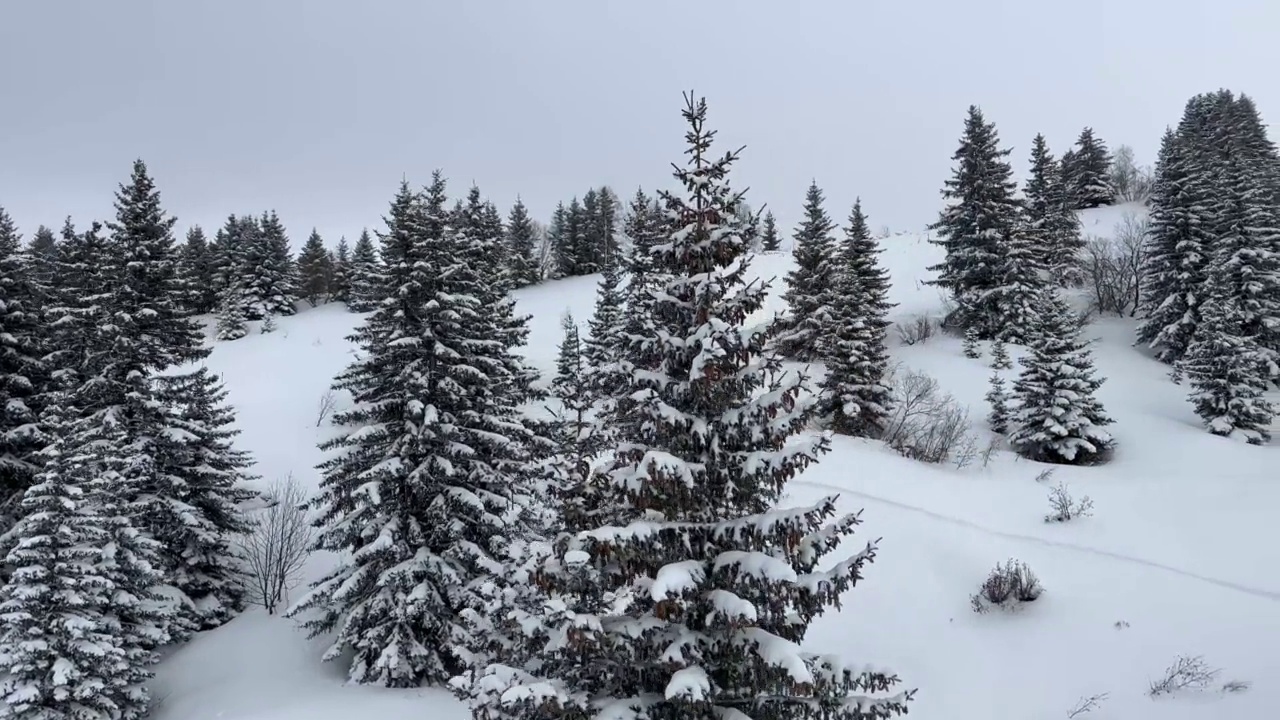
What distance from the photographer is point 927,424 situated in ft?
78.6

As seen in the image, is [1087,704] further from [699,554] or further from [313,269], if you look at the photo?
[313,269]

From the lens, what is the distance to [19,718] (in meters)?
11.1

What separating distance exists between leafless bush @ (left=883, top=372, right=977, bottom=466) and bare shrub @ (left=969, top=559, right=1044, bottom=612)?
772cm

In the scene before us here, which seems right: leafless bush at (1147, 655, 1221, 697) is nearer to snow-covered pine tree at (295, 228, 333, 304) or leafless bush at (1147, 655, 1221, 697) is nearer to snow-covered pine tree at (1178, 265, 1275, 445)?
snow-covered pine tree at (1178, 265, 1275, 445)

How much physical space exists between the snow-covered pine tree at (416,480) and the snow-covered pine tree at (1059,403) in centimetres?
1690

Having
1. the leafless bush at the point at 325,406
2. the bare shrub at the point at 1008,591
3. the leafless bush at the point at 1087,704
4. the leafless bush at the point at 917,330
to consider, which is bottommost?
the leafless bush at the point at 1087,704

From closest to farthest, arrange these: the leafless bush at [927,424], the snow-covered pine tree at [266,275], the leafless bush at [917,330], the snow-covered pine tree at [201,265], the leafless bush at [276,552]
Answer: the leafless bush at [276,552]
the leafless bush at [927,424]
the leafless bush at [917,330]
the snow-covered pine tree at [266,275]
the snow-covered pine tree at [201,265]

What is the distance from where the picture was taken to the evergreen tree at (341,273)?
54169 mm

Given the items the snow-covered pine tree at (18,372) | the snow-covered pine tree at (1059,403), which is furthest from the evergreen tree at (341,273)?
the snow-covered pine tree at (1059,403)

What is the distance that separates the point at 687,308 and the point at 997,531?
12.7 meters

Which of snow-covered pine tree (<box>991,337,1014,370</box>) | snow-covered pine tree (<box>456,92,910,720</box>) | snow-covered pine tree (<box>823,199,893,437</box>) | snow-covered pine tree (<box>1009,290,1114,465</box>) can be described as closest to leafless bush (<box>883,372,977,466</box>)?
snow-covered pine tree (<box>823,199,893,437</box>)

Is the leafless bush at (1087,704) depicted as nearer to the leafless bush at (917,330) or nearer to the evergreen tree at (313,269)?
the leafless bush at (917,330)

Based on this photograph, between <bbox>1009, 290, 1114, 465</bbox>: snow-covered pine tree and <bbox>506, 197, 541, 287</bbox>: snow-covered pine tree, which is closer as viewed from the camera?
<bbox>1009, 290, 1114, 465</bbox>: snow-covered pine tree

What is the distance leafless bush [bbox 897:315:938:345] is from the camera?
34594mm
